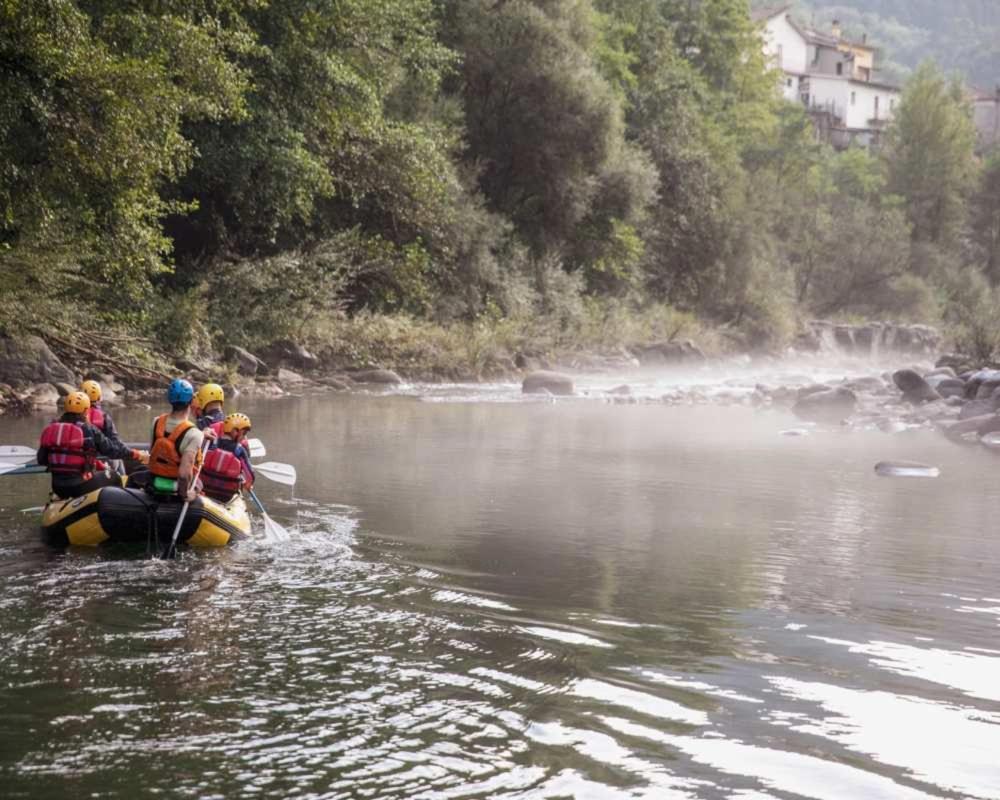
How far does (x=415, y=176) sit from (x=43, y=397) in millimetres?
10309

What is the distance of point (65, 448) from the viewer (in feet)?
31.4

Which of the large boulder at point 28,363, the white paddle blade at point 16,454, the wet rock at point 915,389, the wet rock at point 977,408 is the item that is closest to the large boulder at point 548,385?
the wet rock at point 915,389

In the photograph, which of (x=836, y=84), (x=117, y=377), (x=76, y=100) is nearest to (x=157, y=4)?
(x=76, y=100)

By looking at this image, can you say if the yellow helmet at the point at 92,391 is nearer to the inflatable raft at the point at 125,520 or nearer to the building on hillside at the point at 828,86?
the inflatable raft at the point at 125,520

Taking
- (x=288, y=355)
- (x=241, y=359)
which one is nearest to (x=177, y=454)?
(x=241, y=359)

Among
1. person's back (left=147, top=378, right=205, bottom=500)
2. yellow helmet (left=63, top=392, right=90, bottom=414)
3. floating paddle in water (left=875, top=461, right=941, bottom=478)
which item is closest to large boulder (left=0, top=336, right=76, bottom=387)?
yellow helmet (left=63, top=392, right=90, bottom=414)

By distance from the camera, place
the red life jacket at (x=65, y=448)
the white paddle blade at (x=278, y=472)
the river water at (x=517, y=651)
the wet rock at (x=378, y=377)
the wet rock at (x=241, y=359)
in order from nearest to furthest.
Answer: the river water at (x=517, y=651), the red life jacket at (x=65, y=448), the white paddle blade at (x=278, y=472), the wet rock at (x=241, y=359), the wet rock at (x=378, y=377)

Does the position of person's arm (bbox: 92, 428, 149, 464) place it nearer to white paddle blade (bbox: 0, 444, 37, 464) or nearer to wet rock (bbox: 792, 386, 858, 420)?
white paddle blade (bbox: 0, 444, 37, 464)

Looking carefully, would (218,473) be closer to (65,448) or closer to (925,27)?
(65,448)

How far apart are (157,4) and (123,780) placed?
16332mm

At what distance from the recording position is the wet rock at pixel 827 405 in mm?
22250

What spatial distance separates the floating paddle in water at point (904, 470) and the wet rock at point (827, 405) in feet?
23.2

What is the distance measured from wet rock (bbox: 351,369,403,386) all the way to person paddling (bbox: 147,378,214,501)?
17.5 m

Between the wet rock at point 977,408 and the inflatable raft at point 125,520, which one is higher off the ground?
the wet rock at point 977,408
